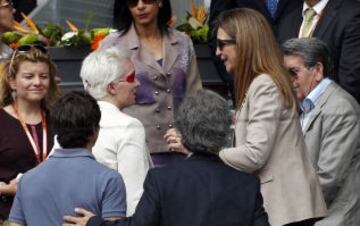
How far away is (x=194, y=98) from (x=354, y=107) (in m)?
1.68

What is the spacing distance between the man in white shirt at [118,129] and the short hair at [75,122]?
504mm

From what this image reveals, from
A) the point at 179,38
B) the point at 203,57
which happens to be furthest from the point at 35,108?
the point at 203,57

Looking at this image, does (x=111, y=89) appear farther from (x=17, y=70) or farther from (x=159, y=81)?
(x=159, y=81)

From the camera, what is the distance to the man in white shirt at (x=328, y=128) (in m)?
6.48

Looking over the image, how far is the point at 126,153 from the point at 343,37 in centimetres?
230

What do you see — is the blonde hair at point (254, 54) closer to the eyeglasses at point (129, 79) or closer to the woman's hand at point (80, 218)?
the eyeglasses at point (129, 79)

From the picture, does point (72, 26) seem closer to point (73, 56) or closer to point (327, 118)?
point (73, 56)

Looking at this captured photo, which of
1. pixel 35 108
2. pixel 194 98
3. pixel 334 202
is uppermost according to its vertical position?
pixel 194 98

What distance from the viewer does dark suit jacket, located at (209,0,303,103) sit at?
7.95 m

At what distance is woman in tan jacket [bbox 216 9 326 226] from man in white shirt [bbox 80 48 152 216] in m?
0.43

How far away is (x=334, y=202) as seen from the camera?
21.5 feet

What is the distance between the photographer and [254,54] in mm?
6043

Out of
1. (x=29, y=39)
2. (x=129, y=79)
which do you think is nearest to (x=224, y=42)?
(x=129, y=79)

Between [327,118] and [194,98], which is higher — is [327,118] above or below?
below
